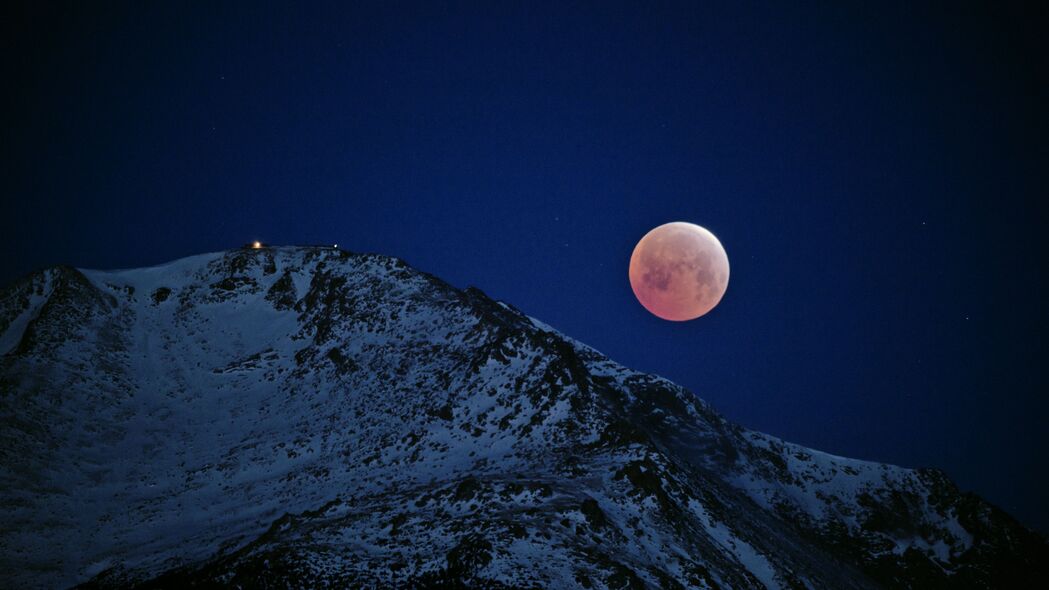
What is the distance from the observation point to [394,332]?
91875 mm

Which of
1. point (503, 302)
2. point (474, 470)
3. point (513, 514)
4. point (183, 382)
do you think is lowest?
point (513, 514)

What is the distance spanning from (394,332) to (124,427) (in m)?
36.3

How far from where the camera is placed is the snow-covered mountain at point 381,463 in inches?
1916

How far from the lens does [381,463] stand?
67.2m

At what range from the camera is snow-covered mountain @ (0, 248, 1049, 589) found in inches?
1916

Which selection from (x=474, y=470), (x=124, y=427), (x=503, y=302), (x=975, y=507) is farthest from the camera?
(x=503, y=302)

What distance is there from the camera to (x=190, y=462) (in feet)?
241

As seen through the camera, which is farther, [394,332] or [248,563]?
[394,332]

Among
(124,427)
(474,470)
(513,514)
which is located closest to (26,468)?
(124,427)

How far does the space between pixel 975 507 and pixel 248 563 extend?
364 ft

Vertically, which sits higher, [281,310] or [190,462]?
[281,310]

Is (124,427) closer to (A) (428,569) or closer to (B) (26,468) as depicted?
(B) (26,468)

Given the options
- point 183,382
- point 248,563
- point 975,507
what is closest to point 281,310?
point 183,382

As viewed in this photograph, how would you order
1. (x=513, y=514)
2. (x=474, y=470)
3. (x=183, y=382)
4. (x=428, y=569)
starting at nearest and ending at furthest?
(x=428, y=569)
(x=513, y=514)
(x=474, y=470)
(x=183, y=382)
